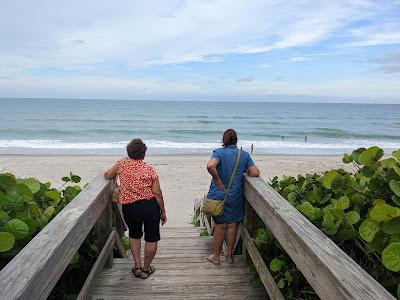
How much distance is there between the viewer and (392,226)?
163cm

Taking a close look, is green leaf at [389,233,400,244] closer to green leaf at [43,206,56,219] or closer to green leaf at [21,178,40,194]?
green leaf at [43,206,56,219]

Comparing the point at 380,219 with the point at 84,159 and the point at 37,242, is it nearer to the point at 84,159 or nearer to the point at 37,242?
the point at 37,242

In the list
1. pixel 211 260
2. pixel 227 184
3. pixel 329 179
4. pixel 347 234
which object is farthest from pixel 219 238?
pixel 347 234

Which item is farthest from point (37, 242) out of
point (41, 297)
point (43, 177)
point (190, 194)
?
point (43, 177)

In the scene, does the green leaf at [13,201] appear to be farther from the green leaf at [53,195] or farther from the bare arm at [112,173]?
the bare arm at [112,173]

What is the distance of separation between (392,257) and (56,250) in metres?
1.54

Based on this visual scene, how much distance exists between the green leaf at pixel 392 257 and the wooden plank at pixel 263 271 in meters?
1.18

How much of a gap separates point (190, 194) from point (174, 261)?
32.0ft

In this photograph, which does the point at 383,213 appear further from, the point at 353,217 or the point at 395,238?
the point at 353,217

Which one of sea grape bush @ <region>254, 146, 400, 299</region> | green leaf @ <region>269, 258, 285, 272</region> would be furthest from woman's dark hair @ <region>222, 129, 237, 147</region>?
green leaf @ <region>269, 258, 285, 272</region>

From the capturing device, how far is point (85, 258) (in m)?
3.19

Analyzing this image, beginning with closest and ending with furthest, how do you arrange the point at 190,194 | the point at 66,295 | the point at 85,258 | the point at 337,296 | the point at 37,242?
the point at 337,296
the point at 37,242
the point at 66,295
the point at 85,258
the point at 190,194

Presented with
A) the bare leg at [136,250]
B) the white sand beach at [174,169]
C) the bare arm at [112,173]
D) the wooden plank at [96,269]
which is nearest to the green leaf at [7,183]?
the wooden plank at [96,269]

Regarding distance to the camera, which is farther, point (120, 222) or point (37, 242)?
point (120, 222)
